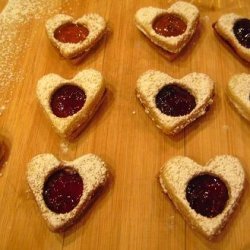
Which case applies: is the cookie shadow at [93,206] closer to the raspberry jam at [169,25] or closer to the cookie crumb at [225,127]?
the cookie crumb at [225,127]

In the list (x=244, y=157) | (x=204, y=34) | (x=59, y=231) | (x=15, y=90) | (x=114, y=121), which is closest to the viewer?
(x=59, y=231)

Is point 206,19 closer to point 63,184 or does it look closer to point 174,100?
point 174,100

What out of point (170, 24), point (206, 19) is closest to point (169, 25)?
point (170, 24)

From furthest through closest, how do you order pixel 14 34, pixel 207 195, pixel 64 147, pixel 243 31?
pixel 14 34
pixel 243 31
pixel 64 147
pixel 207 195

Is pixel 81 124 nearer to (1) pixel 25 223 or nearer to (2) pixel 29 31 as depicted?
(1) pixel 25 223

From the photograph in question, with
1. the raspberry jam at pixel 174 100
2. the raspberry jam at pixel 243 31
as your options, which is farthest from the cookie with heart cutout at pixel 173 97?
the raspberry jam at pixel 243 31

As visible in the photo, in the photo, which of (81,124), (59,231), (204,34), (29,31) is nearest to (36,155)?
(81,124)

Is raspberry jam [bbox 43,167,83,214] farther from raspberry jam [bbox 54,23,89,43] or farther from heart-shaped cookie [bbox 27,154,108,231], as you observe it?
raspberry jam [bbox 54,23,89,43]
